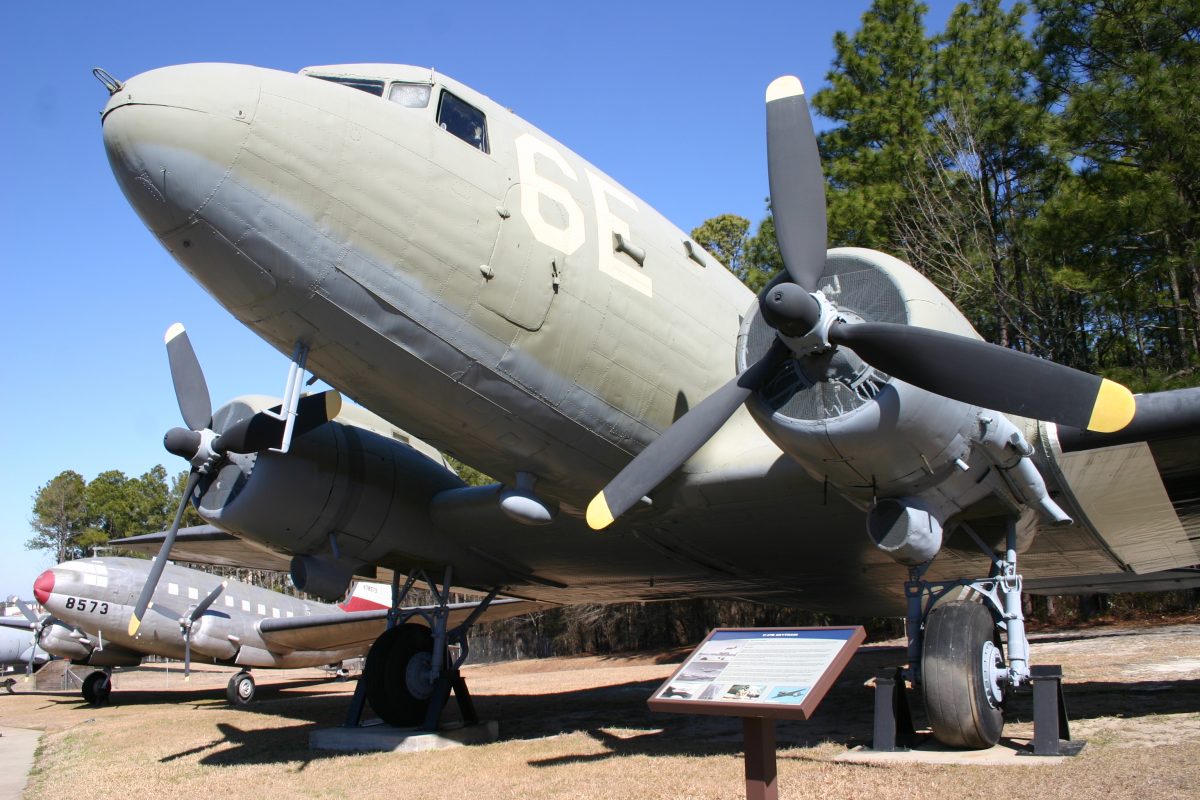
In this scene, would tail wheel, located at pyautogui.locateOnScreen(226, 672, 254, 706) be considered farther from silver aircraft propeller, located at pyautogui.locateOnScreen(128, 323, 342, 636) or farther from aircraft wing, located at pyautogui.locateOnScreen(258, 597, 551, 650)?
silver aircraft propeller, located at pyautogui.locateOnScreen(128, 323, 342, 636)

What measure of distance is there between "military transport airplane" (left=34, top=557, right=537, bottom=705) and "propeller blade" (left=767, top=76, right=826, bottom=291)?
14.4 m

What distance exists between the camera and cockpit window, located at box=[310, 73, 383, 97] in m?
7.80

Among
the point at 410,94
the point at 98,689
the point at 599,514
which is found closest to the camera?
the point at 599,514

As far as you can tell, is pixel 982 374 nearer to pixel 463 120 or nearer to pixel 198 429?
pixel 463 120

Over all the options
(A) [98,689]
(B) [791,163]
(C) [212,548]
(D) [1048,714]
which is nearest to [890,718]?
(D) [1048,714]

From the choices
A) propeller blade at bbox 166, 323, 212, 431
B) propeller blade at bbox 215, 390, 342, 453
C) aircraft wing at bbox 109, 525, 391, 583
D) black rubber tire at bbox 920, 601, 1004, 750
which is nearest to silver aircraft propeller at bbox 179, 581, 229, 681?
aircraft wing at bbox 109, 525, 391, 583

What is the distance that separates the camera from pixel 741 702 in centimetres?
447

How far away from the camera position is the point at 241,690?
21.1 m

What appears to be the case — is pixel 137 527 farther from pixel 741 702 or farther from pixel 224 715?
pixel 741 702

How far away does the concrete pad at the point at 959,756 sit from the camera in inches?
268

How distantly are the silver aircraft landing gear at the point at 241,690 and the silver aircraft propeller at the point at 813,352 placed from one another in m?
16.7

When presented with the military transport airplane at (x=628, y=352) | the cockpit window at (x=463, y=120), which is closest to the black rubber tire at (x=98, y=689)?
the military transport airplane at (x=628, y=352)

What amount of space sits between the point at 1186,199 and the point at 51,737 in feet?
73.3

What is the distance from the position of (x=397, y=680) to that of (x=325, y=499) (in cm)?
238
